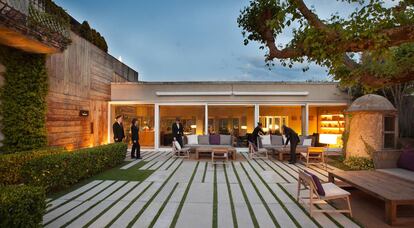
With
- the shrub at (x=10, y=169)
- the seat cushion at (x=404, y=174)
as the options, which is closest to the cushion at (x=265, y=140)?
the seat cushion at (x=404, y=174)

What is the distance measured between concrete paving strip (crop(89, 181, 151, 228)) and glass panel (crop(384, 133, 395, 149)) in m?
7.61

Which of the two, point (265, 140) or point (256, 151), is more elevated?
point (265, 140)

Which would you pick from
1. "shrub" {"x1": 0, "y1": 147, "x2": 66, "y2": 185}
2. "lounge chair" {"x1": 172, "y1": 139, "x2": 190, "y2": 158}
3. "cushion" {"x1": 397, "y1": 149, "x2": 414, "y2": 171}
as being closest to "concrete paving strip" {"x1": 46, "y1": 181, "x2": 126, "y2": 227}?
"shrub" {"x1": 0, "y1": 147, "x2": 66, "y2": 185}

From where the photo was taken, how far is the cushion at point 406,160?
692cm

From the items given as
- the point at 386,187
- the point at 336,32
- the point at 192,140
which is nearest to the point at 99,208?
the point at 336,32

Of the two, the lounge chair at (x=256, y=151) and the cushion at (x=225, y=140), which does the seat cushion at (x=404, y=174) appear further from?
the cushion at (x=225, y=140)

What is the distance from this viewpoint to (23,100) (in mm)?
7953

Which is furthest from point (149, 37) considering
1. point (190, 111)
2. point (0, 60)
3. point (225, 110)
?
point (0, 60)

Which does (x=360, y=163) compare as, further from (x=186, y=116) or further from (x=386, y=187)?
(x=186, y=116)

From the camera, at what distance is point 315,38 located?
3.31m

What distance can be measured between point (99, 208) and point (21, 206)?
6.40 feet

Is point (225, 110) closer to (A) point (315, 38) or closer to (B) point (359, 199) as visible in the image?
(B) point (359, 199)

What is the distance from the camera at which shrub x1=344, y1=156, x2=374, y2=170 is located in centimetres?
870

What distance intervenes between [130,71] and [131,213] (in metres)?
15.8
